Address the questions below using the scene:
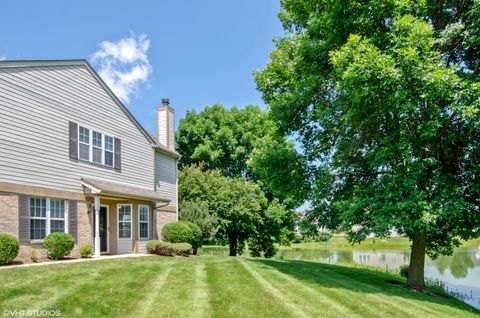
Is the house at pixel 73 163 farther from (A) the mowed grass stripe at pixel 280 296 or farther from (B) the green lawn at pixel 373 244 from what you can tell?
(B) the green lawn at pixel 373 244

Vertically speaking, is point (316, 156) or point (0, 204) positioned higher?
point (316, 156)

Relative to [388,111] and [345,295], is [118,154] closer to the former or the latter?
[388,111]

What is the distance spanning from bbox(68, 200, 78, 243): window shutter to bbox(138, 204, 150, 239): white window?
13.5ft

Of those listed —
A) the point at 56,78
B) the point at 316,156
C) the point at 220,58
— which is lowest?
the point at 316,156

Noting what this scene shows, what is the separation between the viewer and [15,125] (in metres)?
13.2

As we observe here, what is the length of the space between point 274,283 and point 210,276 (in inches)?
73.5

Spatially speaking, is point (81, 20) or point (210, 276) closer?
point (210, 276)

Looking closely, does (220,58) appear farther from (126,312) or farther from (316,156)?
(126,312)

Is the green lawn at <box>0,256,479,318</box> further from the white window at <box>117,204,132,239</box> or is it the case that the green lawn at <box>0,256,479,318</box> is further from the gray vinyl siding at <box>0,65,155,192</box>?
the white window at <box>117,204,132,239</box>

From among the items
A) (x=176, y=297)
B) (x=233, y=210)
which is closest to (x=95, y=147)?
(x=176, y=297)

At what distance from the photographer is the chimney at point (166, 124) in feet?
75.5

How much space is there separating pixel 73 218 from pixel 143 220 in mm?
4655

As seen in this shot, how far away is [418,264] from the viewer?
13477 millimetres

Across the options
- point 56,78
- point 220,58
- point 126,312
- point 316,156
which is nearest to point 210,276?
point 126,312
